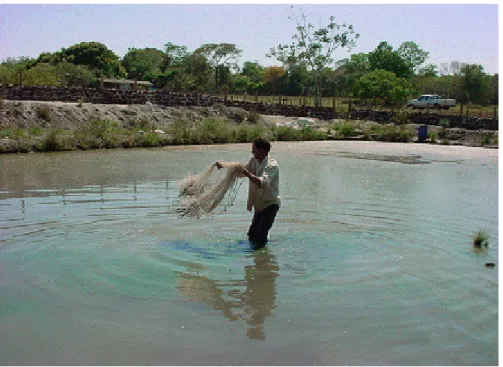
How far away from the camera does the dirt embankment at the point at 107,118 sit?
26383 millimetres

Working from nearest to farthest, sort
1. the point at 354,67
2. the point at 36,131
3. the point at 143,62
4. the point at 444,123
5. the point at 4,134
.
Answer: the point at 4,134 < the point at 36,131 < the point at 444,123 < the point at 354,67 < the point at 143,62

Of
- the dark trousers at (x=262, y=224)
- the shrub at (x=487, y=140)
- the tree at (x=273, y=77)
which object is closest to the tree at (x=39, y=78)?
the shrub at (x=487, y=140)

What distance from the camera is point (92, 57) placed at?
187 ft

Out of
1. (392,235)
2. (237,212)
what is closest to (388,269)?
(392,235)

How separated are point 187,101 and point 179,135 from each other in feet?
31.3

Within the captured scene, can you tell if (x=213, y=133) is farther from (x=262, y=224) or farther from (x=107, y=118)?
(x=262, y=224)

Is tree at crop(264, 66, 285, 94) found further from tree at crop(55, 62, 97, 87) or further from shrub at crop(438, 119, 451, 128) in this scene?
shrub at crop(438, 119, 451, 128)

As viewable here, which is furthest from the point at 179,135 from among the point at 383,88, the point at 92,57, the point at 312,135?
the point at 92,57

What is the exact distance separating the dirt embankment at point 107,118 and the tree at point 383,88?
20.0 feet

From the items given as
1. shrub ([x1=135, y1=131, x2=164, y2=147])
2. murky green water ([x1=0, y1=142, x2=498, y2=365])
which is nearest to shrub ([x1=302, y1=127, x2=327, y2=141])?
shrub ([x1=135, y1=131, x2=164, y2=147])

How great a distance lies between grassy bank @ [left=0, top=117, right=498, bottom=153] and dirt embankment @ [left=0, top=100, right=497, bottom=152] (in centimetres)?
8

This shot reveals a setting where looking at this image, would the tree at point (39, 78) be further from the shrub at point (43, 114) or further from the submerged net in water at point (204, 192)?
the submerged net in water at point (204, 192)

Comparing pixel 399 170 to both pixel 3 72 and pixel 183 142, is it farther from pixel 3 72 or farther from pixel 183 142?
pixel 3 72

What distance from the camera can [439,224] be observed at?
34.1 feet
